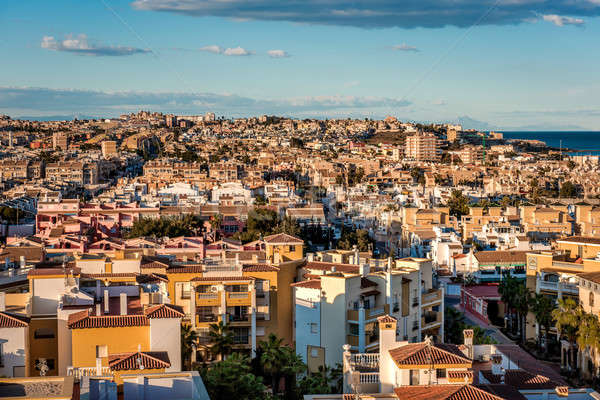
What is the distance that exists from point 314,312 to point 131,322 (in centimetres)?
693

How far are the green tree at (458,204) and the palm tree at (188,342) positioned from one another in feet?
150

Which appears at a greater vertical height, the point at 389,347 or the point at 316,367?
the point at 389,347

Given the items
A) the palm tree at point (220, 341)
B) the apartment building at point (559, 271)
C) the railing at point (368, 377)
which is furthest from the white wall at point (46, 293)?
the apartment building at point (559, 271)

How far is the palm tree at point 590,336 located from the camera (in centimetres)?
2417

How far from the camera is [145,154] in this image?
457 feet

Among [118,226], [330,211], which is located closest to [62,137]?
[330,211]

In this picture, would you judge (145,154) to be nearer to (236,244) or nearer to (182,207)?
(182,207)

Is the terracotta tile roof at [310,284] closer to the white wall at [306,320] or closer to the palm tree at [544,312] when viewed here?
the white wall at [306,320]

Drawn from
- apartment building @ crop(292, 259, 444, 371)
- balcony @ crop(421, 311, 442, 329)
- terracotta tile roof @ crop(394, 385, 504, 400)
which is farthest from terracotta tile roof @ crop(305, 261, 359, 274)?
terracotta tile roof @ crop(394, 385, 504, 400)

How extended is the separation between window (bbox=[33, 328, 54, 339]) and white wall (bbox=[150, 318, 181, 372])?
284 centimetres

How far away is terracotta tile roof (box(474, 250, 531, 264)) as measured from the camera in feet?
139

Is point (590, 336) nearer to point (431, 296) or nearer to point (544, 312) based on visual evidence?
point (544, 312)

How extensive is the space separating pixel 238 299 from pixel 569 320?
10.4m

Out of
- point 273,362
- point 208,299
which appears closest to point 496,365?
point 273,362
